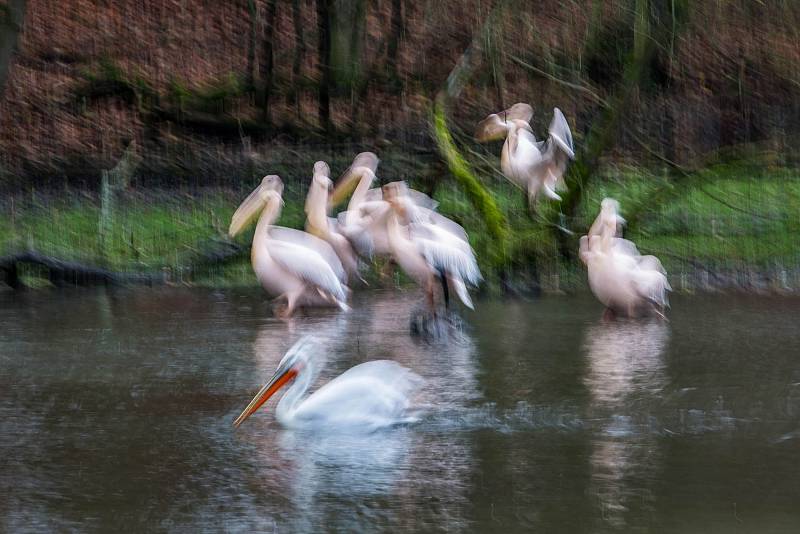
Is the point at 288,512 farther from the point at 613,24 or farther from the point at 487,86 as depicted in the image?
the point at 487,86

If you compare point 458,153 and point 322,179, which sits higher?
point 458,153

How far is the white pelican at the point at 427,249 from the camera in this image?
27.1ft

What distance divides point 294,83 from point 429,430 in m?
9.76

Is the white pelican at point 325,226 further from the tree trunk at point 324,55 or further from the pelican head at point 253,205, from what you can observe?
the tree trunk at point 324,55

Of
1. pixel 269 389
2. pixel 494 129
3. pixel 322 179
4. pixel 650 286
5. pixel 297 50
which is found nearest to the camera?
pixel 269 389

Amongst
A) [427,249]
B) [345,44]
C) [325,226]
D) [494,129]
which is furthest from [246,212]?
[345,44]

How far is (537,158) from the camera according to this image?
35.3 feet

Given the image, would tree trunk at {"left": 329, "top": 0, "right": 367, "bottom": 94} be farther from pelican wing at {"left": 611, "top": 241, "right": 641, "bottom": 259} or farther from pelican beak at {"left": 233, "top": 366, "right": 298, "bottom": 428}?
pelican beak at {"left": 233, "top": 366, "right": 298, "bottom": 428}

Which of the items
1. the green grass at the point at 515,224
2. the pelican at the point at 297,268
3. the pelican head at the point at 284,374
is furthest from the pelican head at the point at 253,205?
the pelican head at the point at 284,374

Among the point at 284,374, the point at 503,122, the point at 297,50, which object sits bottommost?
the point at 284,374

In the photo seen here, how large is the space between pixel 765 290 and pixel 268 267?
10.3 ft

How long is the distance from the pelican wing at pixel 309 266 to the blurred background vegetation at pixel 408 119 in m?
1.32

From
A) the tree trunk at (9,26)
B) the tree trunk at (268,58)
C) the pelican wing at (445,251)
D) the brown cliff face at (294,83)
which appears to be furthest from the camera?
the tree trunk at (268,58)

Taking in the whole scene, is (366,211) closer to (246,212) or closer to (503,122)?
(246,212)
